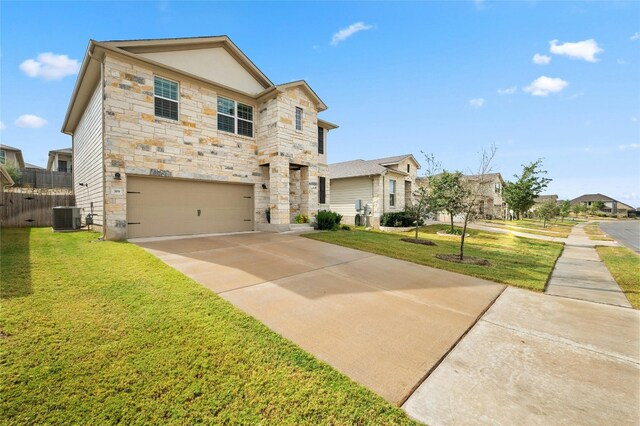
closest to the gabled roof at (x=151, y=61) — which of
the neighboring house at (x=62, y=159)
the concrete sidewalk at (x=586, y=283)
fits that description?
the concrete sidewalk at (x=586, y=283)

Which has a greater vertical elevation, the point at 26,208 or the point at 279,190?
the point at 279,190

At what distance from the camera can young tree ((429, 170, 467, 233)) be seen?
1038 centimetres

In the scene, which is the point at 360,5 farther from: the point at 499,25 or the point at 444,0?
the point at 499,25

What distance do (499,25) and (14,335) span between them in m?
12.9

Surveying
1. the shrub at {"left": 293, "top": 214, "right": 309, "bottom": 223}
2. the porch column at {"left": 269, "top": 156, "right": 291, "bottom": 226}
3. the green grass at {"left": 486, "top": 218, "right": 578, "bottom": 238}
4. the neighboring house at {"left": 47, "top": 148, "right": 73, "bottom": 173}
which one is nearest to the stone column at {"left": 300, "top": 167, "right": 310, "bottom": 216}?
the shrub at {"left": 293, "top": 214, "right": 309, "bottom": 223}

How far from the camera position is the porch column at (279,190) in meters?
11.5

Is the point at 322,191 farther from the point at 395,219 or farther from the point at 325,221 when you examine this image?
the point at 395,219

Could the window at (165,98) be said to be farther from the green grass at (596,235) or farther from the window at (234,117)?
the green grass at (596,235)

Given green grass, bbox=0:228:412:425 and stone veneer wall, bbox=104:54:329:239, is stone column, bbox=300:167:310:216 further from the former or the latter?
green grass, bbox=0:228:412:425

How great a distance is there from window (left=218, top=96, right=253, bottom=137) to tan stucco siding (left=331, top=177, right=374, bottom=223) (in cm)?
988

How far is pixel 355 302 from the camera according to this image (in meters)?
4.10

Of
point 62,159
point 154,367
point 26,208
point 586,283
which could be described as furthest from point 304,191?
point 62,159

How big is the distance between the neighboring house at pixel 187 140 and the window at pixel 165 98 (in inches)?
1.4

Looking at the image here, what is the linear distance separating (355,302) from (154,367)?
2729mm
